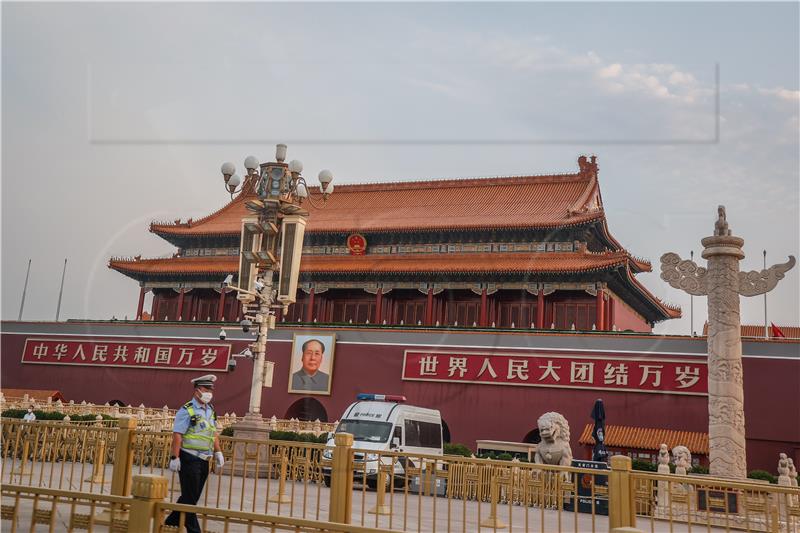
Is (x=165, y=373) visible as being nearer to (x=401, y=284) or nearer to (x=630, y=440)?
(x=401, y=284)

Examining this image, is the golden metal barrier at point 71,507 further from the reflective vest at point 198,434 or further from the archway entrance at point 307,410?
the archway entrance at point 307,410

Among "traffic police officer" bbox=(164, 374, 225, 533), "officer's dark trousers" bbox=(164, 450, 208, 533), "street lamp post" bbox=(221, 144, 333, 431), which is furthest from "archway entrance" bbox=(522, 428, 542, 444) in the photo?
"officer's dark trousers" bbox=(164, 450, 208, 533)

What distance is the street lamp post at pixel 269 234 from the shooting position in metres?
15.2

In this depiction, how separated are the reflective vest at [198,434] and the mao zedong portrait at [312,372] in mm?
15655

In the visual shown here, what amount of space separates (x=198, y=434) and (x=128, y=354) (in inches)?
802

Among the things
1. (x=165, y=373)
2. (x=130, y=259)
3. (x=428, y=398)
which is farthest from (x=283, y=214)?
(x=130, y=259)

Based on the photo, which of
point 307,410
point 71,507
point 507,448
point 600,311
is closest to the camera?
point 71,507

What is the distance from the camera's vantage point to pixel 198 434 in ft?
23.3

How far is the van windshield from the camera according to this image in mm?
14078

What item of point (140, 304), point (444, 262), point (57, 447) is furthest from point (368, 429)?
point (140, 304)

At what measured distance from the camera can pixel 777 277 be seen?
44.5 ft

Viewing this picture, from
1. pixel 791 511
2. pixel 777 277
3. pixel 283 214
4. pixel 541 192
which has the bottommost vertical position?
pixel 791 511

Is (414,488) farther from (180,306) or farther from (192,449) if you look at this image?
(180,306)

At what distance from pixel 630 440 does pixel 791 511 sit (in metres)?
12.6
